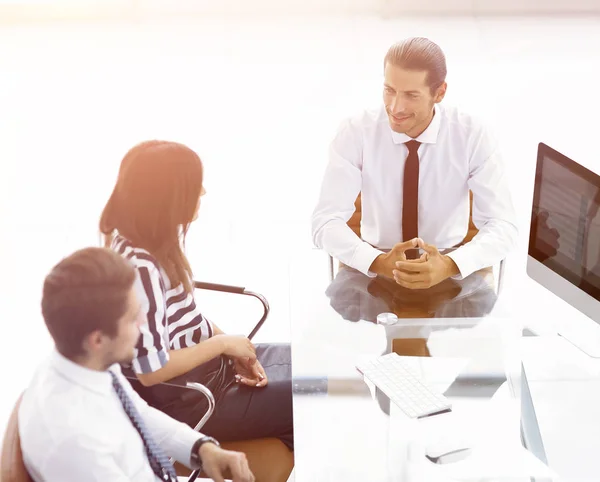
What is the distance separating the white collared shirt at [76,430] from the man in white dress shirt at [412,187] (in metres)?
1.15

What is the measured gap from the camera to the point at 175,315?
2.05 meters

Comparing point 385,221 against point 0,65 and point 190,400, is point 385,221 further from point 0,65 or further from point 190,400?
point 0,65

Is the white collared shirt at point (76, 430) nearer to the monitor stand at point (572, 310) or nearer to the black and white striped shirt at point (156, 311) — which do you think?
the black and white striped shirt at point (156, 311)

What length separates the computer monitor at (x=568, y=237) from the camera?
226cm

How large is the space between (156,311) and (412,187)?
1205mm

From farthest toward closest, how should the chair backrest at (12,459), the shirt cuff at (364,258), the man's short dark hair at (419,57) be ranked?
the shirt cuff at (364,258) < the man's short dark hair at (419,57) < the chair backrest at (12,459)

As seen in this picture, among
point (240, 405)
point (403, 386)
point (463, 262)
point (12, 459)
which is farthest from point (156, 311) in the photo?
point (463, 262)

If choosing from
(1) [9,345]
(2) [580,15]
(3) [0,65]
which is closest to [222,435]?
(1) [9,345]

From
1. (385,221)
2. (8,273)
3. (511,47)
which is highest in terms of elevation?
(511,47)

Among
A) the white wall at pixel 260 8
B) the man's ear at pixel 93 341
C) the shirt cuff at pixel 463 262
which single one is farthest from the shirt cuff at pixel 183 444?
the white wall at pixel 260 8

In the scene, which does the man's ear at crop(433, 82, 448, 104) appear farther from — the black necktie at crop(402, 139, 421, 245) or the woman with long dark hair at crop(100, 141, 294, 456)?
the woman with long dark hair at crop(100, 141, 294, 456)

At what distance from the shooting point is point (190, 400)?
201cm

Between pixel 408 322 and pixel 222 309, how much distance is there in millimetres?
672

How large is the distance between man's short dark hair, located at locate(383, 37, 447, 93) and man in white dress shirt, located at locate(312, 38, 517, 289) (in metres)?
0.13
